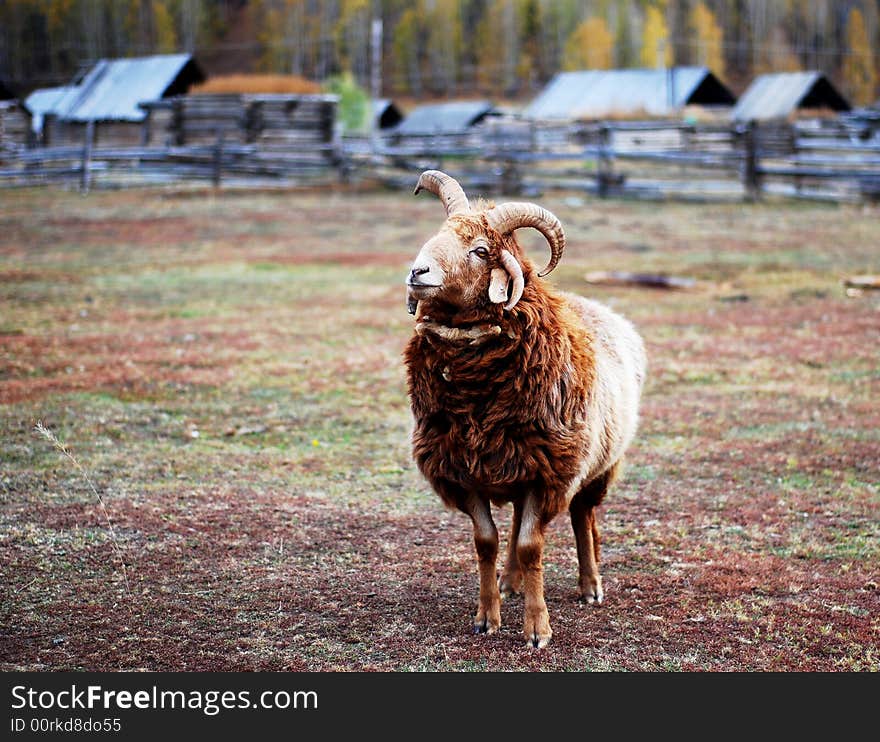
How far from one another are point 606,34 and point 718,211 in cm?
6686

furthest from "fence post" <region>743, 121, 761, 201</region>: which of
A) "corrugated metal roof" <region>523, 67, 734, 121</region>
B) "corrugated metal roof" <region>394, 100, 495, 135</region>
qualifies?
"corrugated metal roof" <region>394, 100, 495, 135</region>

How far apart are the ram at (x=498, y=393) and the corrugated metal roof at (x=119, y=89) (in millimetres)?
37992

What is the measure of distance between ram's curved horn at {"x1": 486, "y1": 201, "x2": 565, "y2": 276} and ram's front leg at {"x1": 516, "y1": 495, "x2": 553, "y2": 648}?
1.23 m

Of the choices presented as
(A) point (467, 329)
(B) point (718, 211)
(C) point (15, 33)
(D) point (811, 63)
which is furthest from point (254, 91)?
(D) point (811, 63)

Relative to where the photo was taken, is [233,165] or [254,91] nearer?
[233,165]

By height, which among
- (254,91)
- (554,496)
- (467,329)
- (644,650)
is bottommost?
(644,650)

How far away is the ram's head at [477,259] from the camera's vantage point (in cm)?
454

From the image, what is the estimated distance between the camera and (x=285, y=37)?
87.1 meters

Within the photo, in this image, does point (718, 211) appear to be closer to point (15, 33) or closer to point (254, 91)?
point (254, 91)

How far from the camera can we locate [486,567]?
4.90 meters

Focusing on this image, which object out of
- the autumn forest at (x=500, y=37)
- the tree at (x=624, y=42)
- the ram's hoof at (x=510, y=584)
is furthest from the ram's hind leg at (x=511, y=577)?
the tree at (x=624, y=42)

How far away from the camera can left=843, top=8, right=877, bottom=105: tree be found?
8644 centimetres

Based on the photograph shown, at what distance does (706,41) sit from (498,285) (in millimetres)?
89323

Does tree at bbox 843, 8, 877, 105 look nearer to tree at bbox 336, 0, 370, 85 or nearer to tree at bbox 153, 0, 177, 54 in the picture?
tree at bbox 336, 0, 370, 85
